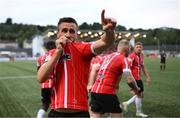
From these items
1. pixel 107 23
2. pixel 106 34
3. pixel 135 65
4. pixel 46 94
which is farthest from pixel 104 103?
pixel 135 65

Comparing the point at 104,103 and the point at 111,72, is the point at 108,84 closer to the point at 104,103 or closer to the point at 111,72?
the point at 111,72

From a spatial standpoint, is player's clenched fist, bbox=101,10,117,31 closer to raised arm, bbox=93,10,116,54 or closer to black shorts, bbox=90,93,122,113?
raised arm, bbox=93,10,116,54

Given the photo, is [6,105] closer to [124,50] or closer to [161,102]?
[161,102]

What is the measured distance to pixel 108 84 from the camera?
8906 mm

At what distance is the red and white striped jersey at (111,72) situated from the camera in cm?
886

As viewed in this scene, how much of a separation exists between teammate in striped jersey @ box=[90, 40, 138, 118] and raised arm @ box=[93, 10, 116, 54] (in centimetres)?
370

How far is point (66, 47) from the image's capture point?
520cm

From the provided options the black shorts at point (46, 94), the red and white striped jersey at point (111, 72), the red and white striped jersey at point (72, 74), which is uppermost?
the red and white striped jersey at point (72, 74)

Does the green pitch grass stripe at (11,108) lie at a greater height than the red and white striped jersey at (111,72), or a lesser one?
lesser

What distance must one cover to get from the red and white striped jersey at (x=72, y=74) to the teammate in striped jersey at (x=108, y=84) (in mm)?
3616

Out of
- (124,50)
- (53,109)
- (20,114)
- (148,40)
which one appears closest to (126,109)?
(20,114)

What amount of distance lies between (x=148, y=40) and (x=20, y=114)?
125 metres

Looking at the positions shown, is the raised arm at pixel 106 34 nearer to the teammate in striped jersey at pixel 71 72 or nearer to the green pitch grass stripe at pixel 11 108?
the teammate in striped jersey at pixel 71 72

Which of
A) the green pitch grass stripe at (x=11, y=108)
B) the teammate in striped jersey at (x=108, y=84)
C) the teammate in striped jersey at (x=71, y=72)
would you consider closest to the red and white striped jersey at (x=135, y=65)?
the green pitch grass stripe at (x=11, y=108)
